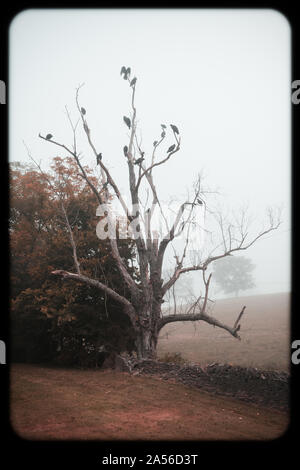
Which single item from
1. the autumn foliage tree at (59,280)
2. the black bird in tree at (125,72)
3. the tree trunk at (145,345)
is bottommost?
the tree trunk at (145,345)

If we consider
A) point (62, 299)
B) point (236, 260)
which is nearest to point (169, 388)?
point (62, 299)

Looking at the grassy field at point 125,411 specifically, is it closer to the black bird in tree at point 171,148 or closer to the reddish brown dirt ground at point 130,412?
the reddish brown dirt ground at point 130,412

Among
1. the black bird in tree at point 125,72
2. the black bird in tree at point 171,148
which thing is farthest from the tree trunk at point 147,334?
the black bird in tree at point 125,72

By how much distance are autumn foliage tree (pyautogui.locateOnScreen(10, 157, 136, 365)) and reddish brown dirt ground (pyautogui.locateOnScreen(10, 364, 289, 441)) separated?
2.39m

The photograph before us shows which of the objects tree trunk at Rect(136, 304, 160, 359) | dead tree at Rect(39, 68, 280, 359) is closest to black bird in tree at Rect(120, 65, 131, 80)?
dead tree at Rect(39, 68, 280, 359)

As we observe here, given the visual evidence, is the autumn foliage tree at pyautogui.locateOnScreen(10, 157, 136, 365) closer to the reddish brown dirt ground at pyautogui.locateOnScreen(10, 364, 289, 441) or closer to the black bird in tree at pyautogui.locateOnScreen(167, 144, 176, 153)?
the reddish brown dirt ground at pyautogui.locateOnScreen(10, 364, 289, 441)

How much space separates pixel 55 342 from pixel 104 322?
243 cm

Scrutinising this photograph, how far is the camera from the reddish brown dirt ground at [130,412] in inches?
180

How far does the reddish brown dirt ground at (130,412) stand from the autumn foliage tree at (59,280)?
2.39 m

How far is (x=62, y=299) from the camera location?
1016 cm

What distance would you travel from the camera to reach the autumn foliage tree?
10281 mm

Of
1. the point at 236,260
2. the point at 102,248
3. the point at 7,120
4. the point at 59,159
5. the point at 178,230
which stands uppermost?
the point at 59,159

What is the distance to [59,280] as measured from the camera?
10797 mm
